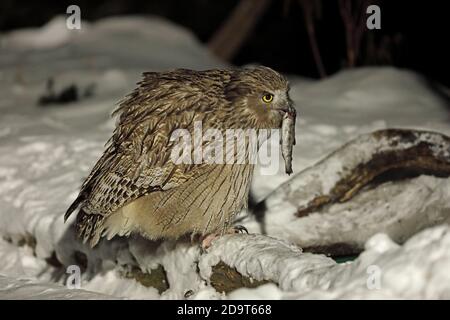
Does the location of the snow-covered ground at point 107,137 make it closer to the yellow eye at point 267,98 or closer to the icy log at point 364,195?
the icy log at point 364,195

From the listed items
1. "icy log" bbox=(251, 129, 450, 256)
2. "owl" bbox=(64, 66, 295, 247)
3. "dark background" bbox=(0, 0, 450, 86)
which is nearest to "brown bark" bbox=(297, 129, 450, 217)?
"icy log" bbox=(251, 129, 450, 256)

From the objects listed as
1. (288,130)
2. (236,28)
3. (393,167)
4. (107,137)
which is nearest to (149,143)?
(288,130)

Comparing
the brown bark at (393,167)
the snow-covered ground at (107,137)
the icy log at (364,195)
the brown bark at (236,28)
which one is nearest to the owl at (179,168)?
the snow-covered ground at (107,137)

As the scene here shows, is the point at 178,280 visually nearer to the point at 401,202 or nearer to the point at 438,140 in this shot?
the point at 401,202

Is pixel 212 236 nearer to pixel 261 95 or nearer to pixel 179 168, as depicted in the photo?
pixel 179 168

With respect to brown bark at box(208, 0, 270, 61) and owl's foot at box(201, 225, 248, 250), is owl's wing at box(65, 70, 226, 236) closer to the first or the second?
owl's foot at box(201, 225, 248, 250)

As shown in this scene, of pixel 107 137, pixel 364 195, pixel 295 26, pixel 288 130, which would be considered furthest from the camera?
pixel 295 26
